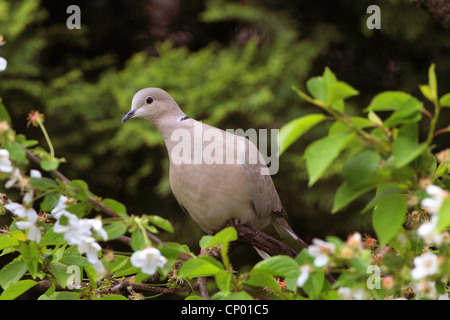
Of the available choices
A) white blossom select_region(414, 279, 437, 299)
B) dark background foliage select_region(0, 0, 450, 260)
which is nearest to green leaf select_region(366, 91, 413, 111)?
white blossom select_region(414, 279, 437, 299)

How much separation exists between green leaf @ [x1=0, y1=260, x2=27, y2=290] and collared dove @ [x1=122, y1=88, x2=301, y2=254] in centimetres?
54

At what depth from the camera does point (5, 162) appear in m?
0.72

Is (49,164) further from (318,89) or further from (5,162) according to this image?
(318,89)

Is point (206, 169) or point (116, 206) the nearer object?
point (116, 206)

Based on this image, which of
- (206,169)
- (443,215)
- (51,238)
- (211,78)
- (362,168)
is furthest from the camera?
(211,78)

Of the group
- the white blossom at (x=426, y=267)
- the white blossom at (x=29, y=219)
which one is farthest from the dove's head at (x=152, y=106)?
the white blossom at (x=426, y=267)

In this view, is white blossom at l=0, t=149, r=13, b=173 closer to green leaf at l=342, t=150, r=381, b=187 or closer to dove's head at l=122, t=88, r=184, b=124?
green leaf at l=342, t=150, r=381, b=187

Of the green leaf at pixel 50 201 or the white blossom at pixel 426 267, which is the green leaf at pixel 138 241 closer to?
the green leaf at pixel 50 201

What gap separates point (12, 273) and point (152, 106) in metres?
0.65

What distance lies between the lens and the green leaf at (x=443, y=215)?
594mm

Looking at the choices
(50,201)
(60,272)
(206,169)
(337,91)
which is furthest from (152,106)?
(337,91)

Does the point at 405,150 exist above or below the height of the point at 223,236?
above

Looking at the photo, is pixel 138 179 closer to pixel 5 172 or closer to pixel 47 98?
pixel 47 98

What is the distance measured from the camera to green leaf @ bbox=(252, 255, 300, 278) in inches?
30.4
